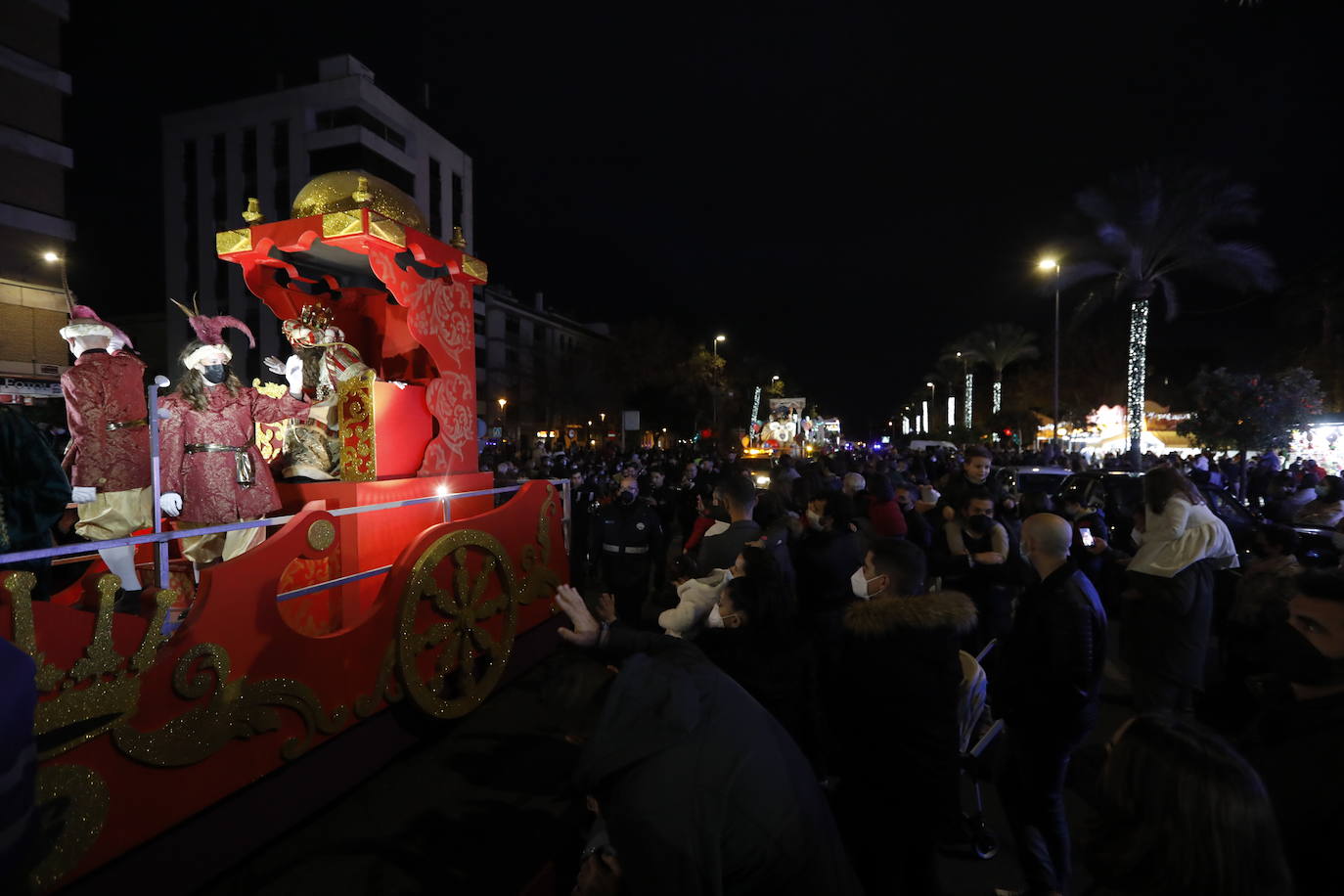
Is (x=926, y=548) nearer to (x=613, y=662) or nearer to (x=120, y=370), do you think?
(x=613, y=662)

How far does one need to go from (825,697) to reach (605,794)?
1611 mm

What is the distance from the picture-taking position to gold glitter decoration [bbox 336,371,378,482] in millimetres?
4770

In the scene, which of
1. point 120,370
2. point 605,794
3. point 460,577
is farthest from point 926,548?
point 120,370

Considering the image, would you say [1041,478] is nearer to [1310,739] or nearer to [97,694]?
[1310,739]

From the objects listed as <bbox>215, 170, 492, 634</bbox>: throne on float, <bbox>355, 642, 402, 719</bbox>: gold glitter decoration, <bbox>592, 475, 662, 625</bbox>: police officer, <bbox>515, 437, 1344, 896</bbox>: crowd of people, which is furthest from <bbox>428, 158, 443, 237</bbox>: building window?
<bbox>515, 437, 1344, 896</bbox>: crowd of people

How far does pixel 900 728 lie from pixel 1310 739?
4.03 feet

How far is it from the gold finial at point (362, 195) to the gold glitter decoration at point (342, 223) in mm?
298

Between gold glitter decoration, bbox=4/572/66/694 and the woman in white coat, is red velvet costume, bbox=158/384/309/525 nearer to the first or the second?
gold glitter decoration, bbox=4/572/66/694

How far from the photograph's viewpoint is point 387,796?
3.89m

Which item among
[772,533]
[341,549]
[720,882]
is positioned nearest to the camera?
[720,882]

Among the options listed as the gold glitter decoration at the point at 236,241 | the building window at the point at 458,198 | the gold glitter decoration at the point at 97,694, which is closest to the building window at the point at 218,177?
the building window at the point at 458,198

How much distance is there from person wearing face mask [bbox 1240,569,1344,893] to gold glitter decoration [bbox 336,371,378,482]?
16.7 feet

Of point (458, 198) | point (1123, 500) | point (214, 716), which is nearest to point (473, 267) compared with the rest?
point (214, 716)

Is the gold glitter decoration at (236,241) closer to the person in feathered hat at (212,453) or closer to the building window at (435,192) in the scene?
the person in feathered hat at (212,453)
